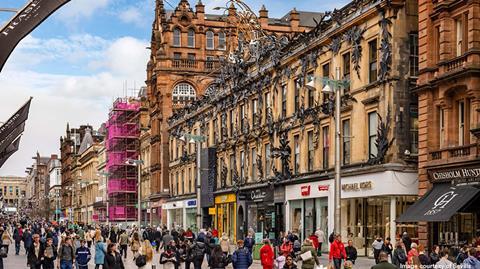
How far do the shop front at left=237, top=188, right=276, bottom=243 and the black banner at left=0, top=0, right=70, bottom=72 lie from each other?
1341 inches

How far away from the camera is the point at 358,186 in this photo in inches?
1607

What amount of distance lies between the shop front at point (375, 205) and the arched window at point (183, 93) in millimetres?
45052

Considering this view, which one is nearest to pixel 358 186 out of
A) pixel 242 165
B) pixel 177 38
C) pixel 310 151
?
pixel 310 151

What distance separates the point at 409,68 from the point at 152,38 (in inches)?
2376

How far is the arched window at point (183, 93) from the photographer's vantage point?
86.5 m

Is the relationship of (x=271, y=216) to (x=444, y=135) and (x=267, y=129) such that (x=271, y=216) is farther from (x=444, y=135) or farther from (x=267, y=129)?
(x=444, y=135)

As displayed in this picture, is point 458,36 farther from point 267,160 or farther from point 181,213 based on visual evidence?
point 181,213

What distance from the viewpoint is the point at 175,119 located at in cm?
7950

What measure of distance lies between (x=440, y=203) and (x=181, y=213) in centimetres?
4743

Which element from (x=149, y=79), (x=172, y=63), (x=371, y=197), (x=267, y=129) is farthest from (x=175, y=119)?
(x=371, y=197)

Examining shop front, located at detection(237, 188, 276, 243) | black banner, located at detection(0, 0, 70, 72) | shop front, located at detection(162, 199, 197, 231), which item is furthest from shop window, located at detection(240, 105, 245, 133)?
black banner, located at detection(0, 0, 70, 72)

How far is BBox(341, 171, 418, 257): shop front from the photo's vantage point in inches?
1499

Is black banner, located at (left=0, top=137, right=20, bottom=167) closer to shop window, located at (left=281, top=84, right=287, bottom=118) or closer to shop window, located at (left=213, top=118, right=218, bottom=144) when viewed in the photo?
shop window, located at (left=281, top=84, right=287, bottom=118)

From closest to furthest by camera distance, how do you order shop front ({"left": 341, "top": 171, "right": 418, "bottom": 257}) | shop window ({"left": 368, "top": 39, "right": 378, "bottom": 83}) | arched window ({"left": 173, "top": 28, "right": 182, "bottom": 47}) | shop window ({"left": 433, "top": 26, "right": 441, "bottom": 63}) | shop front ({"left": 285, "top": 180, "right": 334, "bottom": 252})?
shop window ({"left": 433, "top": 26, "right": 441, "bottom": 63}) < shop front ({"left": 341, "top": 171, "right": 418, "bottom": 257}) < shop window ({"left": 368, "top": 39, "right": 378, "bottom": 83}) < shop front ({"left": 285, "top": 180, "right": 334, "bottom": 252}) < arched window ({"left": 173, "top": 28, "right": 182, "bottom": 47})
